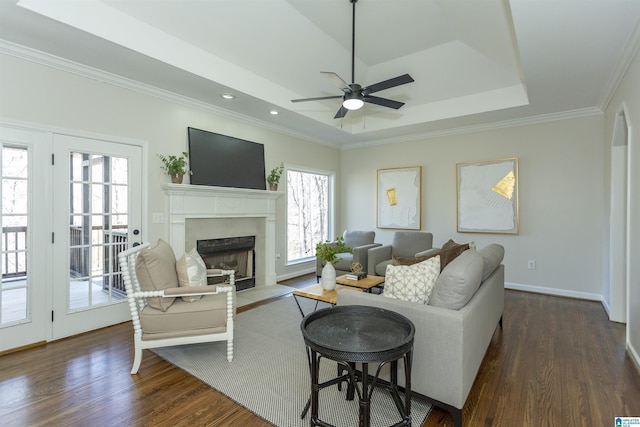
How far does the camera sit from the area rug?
6.24 feet

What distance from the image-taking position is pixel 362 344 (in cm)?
154

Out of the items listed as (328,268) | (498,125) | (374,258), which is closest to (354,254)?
(374,258)

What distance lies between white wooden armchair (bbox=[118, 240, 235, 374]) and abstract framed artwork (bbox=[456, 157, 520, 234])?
13.8 feet

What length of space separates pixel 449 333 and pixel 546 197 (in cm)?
398

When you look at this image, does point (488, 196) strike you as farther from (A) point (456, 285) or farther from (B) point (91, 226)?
(B) point (91, 226)

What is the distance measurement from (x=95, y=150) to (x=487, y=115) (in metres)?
5.07

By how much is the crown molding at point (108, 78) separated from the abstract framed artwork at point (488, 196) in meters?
3.57

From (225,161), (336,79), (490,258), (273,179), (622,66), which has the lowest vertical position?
(490,258)

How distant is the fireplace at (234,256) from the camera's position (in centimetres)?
434

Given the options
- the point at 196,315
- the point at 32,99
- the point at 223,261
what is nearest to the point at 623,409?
the point at 196,315

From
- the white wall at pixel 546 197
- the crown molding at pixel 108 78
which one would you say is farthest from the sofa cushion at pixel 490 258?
the crown molding at pixel 108 78

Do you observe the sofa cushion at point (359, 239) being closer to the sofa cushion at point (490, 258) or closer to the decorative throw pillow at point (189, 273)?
the sofa cushion at point (490, 258)

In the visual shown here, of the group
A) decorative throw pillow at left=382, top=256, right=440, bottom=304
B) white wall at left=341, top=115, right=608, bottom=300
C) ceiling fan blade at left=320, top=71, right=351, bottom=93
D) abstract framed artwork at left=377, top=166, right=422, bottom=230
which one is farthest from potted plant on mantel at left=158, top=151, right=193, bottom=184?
white wall at left=341, top=115, right=608, bottom=300

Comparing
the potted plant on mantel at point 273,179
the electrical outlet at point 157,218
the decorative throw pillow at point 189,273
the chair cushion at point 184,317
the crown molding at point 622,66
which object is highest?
the crown molding at point 622,66
